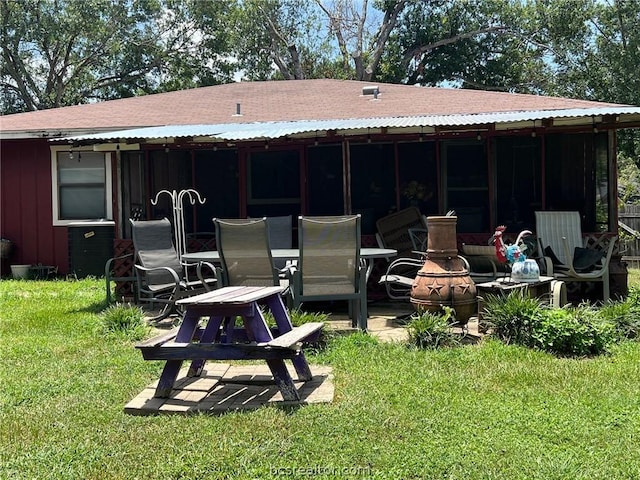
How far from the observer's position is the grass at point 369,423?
288 cm

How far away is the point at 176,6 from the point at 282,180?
55.4 feet

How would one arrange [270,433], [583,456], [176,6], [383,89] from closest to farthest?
[583,456] → [270,433] → [383,89] → [176,6]

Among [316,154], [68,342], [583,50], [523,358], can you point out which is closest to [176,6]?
[583,50]

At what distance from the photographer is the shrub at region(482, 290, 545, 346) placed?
5.05m

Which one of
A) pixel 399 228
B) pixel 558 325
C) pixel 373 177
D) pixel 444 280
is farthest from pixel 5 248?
pixel 558 325

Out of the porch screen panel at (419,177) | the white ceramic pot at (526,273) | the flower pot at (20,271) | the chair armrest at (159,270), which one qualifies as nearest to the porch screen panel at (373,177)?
the porch screen panel at (419,177)

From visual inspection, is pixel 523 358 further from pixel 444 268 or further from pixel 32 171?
pixel 32 171

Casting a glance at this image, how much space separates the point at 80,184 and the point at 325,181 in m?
4.32

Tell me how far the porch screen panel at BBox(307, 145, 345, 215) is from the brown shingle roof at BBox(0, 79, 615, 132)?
78 cm

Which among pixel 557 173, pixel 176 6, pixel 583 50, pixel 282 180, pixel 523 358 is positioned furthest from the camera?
pixel 176 6

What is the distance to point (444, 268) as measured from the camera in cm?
545

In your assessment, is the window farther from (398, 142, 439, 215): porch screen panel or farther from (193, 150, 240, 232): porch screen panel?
(398, 142, 439, 215): porch screen panel

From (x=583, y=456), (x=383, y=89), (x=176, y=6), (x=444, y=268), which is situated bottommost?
(x=583, y=456)

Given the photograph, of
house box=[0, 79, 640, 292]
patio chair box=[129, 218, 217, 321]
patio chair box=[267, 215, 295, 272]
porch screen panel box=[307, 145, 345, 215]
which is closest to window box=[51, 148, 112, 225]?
house box=[0, 79, 640, 292]
